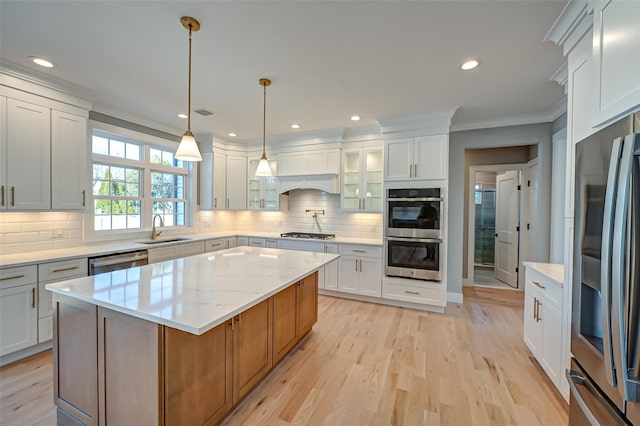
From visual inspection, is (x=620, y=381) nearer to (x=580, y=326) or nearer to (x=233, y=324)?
(x=580, y=326)

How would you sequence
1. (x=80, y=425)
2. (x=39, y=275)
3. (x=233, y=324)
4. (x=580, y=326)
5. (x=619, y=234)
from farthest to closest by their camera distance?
1. (x=39, y=275)
2. (x=233, y=324)
3. (x=80, y=425)
4. (x=580, y=326)
5. (x=619, y=234)

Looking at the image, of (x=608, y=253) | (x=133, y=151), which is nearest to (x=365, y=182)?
(x=608, y=253)

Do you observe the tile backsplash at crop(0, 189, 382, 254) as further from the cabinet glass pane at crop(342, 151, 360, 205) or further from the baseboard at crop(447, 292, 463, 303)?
the baseboard at crop(447, 292, 463, 303)

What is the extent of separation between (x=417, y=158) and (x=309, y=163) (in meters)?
1.76

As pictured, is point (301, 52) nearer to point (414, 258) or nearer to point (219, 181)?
point (414, 258)

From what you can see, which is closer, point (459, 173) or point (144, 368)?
point (144, 368)

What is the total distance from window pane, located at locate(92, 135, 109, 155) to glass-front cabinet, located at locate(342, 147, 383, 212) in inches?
134

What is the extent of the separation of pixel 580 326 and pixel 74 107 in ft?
15.4

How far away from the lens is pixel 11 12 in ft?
5.77

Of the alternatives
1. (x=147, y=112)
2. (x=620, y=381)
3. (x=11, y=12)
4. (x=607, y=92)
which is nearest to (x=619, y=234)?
(x=620, y=381)

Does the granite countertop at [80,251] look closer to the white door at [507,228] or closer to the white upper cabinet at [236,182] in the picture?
the white upper cabinet at [236,182]

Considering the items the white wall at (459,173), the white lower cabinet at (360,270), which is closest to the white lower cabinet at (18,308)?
the white lower cabinet at (360,270)

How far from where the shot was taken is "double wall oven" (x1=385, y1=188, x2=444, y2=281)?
351 centimetres

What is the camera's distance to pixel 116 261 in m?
3.02
